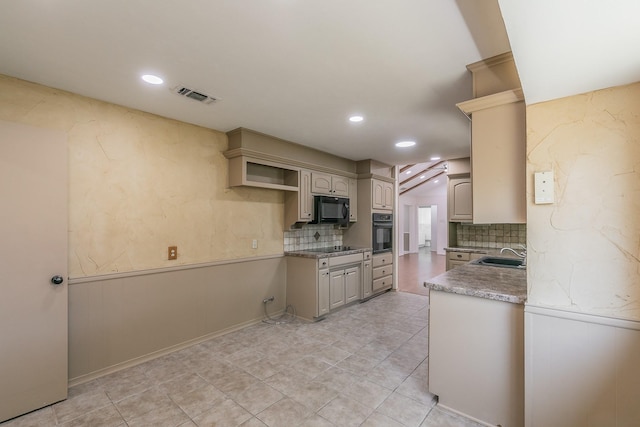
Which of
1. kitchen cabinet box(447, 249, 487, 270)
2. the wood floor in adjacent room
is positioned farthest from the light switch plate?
the wood floor in adjacent room

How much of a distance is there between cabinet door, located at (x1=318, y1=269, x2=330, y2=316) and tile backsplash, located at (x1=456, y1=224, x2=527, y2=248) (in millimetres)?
2656

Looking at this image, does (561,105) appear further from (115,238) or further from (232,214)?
(115,238)

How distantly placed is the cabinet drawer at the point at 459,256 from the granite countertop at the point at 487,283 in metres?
1.98

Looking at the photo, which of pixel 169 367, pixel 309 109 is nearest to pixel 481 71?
pixel 309 109

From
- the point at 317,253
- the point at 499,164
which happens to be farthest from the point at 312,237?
the point at 499,164

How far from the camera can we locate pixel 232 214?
3451mm

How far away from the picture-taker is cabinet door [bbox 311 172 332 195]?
13.5 ft

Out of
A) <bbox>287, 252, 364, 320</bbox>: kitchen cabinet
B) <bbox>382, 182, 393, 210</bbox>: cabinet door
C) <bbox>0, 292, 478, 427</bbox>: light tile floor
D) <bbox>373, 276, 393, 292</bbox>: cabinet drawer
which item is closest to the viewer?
<bbox>0, 292, 478, 427</bbox>: light tile floor

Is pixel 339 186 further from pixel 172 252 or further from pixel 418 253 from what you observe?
pixel 418 253

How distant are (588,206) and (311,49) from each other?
1.67 meters

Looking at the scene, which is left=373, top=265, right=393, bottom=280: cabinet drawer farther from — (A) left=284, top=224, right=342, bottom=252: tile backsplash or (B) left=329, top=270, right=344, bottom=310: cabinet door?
(B) left=329, top=270, right=344, bottom=310: cabinet door

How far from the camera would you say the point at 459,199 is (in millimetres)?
4906

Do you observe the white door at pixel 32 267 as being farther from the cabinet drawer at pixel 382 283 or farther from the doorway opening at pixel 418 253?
the doorway opening at pixel 418 253

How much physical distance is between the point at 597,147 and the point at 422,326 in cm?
274
